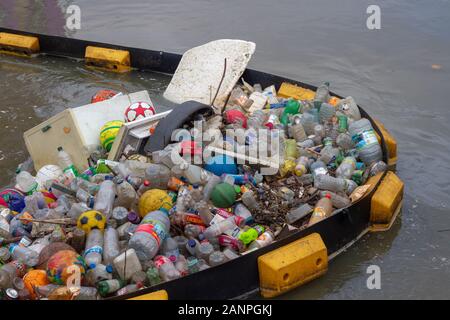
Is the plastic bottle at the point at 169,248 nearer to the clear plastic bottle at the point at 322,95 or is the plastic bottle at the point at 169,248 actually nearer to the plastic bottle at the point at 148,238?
the plastic bottle at the point at 148,238

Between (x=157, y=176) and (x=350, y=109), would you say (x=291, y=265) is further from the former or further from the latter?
(x=350, y=109)

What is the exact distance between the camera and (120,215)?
5.15m

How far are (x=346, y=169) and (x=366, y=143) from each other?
48 cm

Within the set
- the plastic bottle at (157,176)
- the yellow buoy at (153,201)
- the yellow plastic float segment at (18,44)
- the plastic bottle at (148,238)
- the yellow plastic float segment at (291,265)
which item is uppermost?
the yellow plastic float segment at (18,44)

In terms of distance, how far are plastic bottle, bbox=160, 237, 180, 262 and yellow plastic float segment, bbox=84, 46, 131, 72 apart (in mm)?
5114

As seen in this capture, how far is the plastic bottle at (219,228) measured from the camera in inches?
199

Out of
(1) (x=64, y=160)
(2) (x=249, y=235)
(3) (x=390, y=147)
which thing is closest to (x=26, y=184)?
(1) (x=64, y=160)

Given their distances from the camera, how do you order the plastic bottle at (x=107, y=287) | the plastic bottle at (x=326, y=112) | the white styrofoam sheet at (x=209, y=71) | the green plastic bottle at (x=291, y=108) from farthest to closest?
the white styrofoam sheet at (x=209, y=71) → the green plastic bottle at (x=291, y=108) → the plastic bottle at (x=326, y=112) → the plastic bottle at (x=107, y=287)

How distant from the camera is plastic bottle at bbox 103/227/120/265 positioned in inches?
187

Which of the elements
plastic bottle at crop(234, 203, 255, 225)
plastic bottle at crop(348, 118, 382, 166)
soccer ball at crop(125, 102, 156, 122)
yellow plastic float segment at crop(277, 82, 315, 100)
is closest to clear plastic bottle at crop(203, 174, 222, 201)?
plastic bottle at crop(234, 203, 255, 225)

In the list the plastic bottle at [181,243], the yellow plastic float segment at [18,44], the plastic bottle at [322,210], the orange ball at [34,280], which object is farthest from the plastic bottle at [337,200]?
the yellow plastic float segment at [18,44]

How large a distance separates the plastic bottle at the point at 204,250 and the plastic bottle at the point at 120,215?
2.38 feet

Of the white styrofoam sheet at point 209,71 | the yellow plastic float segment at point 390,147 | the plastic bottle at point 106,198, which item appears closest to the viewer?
the plastic bottle at point 106,198

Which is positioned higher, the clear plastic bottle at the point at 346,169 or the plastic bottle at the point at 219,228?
the clear plastic bottle at the point at 346,169
